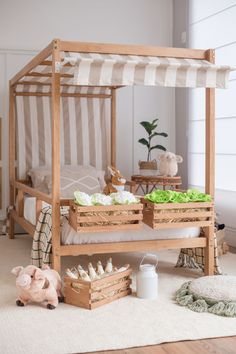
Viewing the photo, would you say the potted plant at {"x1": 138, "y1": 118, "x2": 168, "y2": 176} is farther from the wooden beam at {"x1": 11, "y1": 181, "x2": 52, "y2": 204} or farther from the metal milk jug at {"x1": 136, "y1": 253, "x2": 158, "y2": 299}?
the metal milk jug at {"x1": 136, "y1": 253, "x2": 158, "y2": 299}

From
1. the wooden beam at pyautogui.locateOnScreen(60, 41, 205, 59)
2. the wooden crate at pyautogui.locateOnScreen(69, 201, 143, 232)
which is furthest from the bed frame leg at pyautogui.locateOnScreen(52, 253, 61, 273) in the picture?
the wooden beam at pyautogui.locateOnScreen(60, 41, 205, 59)

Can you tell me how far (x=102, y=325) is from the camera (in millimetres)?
2930

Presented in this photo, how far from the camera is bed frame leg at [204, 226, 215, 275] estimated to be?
3.97 metres

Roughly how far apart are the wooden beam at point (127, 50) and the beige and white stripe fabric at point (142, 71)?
0.03 m

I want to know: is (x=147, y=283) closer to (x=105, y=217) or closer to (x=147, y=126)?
(x=105, y=217)

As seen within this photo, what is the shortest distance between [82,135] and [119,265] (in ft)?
6.60

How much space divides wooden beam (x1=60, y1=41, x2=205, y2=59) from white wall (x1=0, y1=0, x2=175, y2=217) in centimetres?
249

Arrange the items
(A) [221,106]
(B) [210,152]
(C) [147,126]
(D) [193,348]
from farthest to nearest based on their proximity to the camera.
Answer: (C) [147,126] < (A) [221,106] < (B) [210,152] < (D) [193,348]

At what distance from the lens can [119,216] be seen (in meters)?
3.60

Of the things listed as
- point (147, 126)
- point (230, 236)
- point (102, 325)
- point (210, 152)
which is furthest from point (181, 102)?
point (102, 325)

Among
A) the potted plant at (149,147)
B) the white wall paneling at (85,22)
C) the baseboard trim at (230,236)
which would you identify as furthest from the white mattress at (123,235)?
the white wall paneling at (85,22)

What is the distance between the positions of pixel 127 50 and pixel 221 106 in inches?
83.2

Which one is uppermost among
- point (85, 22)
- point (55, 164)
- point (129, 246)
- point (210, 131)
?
point (85, 22)

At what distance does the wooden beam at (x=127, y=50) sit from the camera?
3.65 m
